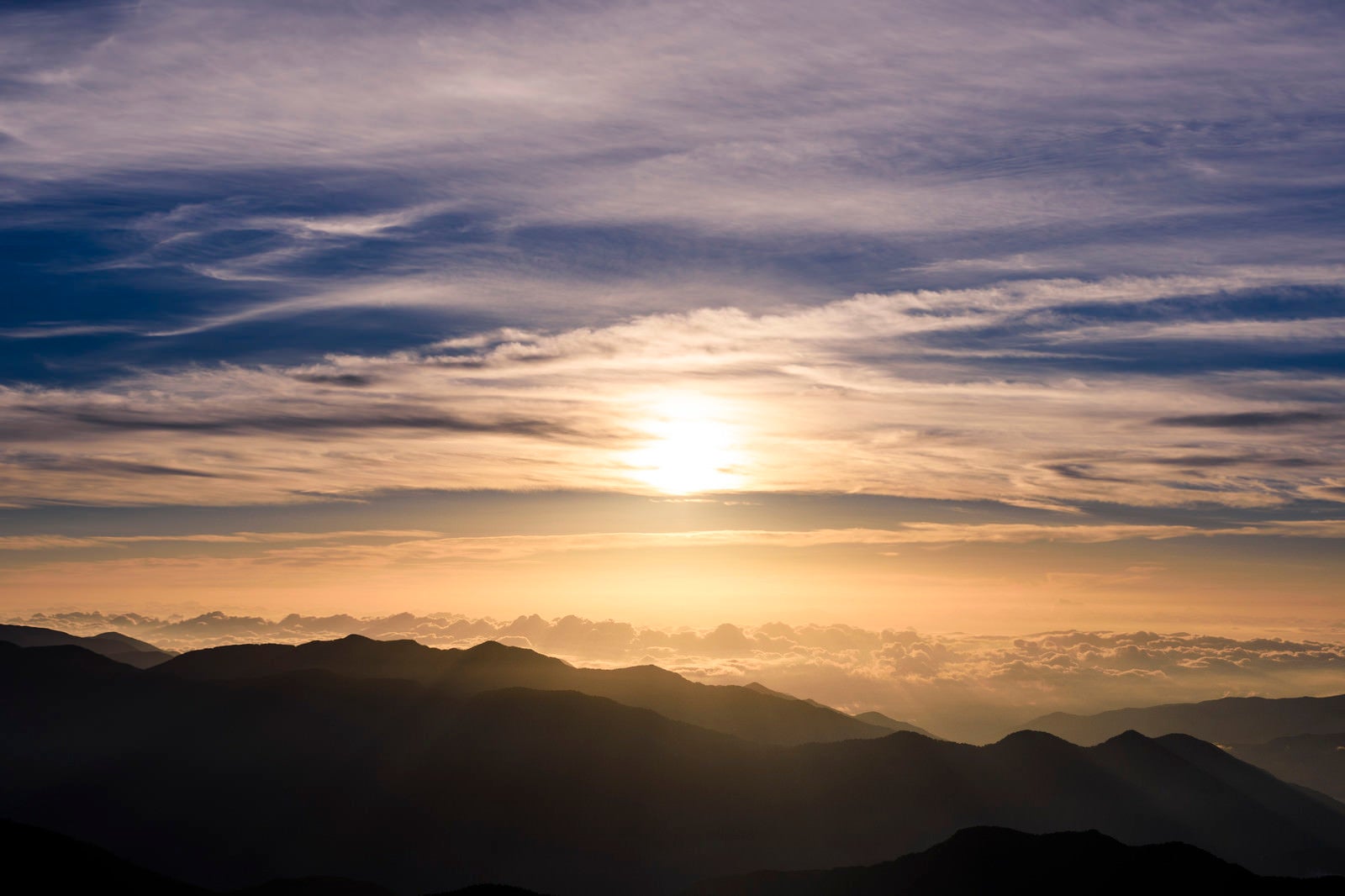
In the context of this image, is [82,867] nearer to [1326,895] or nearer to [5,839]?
[5,839]

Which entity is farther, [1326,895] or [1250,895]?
[1250,895]

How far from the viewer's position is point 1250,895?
19888 centimetres

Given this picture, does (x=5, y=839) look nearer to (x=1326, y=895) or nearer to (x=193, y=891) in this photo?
(x=193, y=891)

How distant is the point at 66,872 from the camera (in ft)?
618

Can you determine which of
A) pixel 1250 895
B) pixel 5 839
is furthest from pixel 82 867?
pixel 1250 895

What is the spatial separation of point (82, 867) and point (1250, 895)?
786ft

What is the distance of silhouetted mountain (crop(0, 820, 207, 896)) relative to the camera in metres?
183

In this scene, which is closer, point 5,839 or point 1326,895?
point 1326,895

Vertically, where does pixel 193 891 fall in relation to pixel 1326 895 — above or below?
below

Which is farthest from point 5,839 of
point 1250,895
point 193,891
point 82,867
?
point 1250,895

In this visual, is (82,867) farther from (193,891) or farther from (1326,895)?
(1326,895)

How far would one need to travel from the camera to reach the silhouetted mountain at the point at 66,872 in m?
183

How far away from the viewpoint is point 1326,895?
183 m

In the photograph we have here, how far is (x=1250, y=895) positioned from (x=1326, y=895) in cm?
1826
